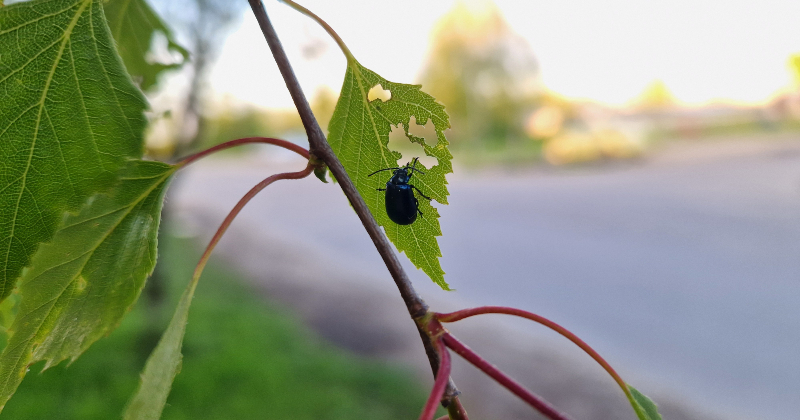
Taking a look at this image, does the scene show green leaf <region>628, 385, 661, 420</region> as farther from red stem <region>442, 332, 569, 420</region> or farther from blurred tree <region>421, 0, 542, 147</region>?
blurred tree <region>421, 0, 542, 147</region>

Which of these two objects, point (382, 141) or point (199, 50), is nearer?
point (382, 141)

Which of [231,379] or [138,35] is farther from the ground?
[138,35]

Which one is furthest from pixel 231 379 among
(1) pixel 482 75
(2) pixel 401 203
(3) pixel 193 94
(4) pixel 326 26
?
(1) pixel 482 75

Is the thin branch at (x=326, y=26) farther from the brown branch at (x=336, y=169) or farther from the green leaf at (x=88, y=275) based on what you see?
the green leaf at (x=88, y=275)

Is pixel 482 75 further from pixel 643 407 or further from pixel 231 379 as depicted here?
pixel 643 407

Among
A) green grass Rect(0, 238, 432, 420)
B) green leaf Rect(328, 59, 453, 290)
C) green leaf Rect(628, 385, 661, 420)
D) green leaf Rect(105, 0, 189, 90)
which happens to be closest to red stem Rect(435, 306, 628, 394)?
green leaf Rect(628, 385, 661, 420)

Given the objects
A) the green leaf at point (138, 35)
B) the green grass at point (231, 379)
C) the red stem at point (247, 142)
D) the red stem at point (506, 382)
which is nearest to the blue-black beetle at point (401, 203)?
the red stem at point (247, 142)
